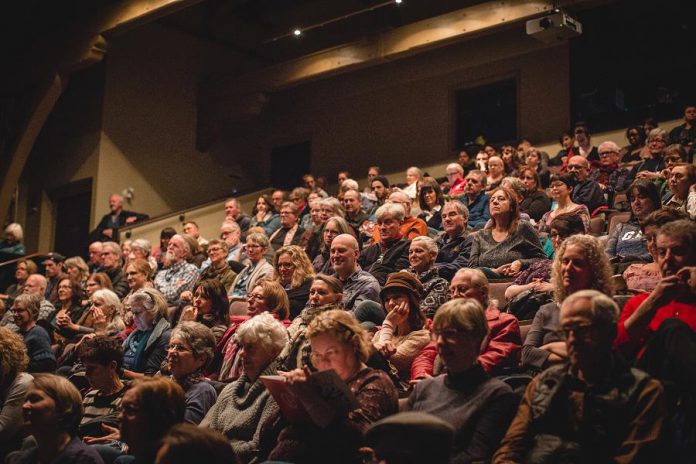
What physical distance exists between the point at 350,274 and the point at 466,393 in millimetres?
1987

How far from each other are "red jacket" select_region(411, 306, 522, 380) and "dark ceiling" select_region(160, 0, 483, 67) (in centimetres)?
745

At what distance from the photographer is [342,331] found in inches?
108

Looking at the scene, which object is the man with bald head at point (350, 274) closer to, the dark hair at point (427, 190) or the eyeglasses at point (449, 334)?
the eyeglasses at point (449, 334)

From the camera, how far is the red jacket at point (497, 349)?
286cm

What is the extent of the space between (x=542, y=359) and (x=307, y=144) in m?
9.27

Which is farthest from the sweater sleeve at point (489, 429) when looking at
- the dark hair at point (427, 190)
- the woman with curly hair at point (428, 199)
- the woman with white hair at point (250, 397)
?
the dark hair at point (427, 190)

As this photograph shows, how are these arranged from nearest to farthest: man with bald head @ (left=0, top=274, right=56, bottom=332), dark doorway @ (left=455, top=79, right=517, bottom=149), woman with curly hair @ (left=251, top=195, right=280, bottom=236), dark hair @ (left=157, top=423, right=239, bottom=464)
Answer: dark hair @ (left=157, top=423, right=239, bottom=464) → man with bald head @ (left=0, top=274, right=56, bottom=332) → woman with curly hair @ (left=251, top=195, right=280, bottom=236) → dark doorway @ (left=455, top=79, right=517, bottom=149)

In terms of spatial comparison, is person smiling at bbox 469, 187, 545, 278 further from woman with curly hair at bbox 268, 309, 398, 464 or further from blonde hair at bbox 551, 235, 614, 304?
woman with curly hair at bbox 268, 309, 398, 464

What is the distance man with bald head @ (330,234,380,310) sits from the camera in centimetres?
412

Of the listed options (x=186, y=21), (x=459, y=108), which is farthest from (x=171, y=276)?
(x=186, y=21)

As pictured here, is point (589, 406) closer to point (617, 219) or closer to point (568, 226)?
point (568, 226)

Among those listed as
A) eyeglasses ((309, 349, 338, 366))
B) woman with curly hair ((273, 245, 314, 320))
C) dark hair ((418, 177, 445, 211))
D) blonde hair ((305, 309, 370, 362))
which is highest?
dark hair ((418, 177, 445, 211))

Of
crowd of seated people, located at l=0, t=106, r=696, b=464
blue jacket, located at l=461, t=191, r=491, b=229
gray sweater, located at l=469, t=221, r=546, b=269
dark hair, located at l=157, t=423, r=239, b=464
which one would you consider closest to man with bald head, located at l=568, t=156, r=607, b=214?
crowd of seated people, located at l=0, t=106, r=696, b=464

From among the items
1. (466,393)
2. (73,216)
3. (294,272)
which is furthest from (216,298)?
(73,216)
